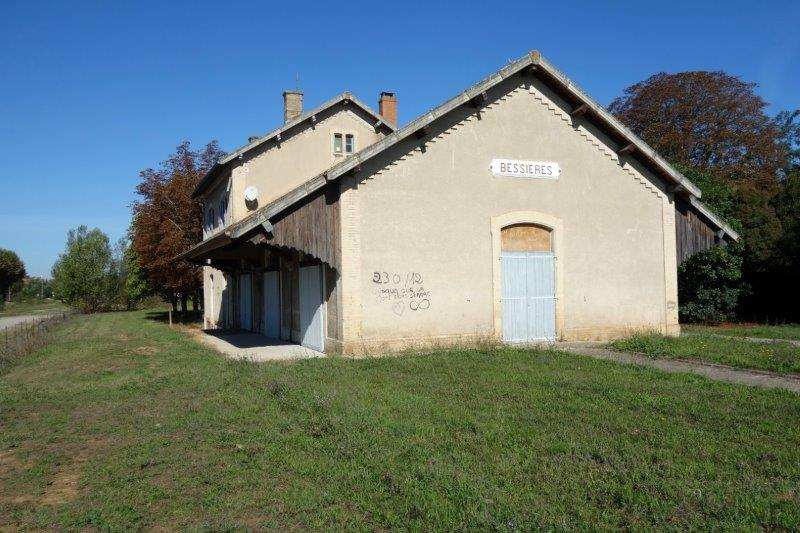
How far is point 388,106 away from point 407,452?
1849 centimetres

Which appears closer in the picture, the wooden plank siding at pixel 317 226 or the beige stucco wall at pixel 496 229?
the wooden plank siding at pixel 317 226

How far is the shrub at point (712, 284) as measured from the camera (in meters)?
21.8

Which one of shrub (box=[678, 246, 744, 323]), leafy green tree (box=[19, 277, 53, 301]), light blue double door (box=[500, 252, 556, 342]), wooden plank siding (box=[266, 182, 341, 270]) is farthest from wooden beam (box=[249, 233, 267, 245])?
leafy green tree (box=[19, 277, 53, 301])

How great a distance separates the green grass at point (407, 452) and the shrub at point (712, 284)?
47.7 feet

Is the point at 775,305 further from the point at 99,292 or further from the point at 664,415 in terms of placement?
the point at 99,292

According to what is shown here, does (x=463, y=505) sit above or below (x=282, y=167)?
below

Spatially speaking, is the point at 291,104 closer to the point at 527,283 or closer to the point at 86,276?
the point at 527,283

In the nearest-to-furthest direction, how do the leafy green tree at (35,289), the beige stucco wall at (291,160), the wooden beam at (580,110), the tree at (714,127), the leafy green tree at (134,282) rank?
the wooden beam at (580,110), the beige stucco wall at (291,160), the tree at (714,127), the leafy green tree at (134,282), the leafy green tree at (35,289)

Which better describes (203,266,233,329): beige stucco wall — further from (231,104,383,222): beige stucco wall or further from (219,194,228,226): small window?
(231,104,383,222): beige stucco wall

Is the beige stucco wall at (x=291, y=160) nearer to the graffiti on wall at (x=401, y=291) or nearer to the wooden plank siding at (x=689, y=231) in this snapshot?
the graffiti on wall at (x=401, y=291)

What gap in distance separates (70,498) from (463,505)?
10.4 feet

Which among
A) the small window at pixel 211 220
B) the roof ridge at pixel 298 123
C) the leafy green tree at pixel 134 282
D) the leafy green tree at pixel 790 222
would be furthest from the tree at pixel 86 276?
the leafy green tree at pixel 790 222

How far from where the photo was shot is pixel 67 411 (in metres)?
8.03

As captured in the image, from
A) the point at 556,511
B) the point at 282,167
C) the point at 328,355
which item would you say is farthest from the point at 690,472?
the point at 282,167
